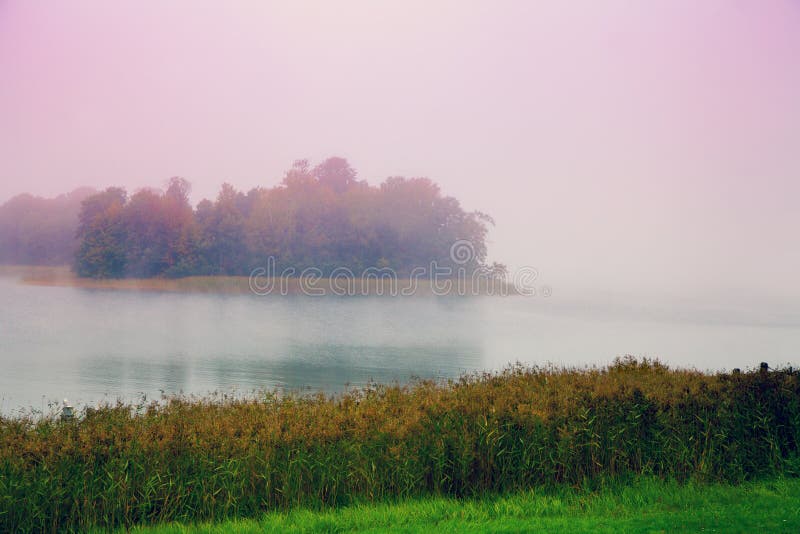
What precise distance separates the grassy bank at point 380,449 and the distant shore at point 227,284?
159ft

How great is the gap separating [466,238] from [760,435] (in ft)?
171

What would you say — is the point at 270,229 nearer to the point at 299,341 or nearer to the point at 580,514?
the point at 299,341

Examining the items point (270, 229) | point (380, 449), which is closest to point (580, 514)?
point (380, 449)

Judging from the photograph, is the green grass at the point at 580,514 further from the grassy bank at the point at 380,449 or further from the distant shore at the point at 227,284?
the distant shore at the point at 227,284

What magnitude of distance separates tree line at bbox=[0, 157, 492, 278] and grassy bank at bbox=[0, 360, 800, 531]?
48.3 metres

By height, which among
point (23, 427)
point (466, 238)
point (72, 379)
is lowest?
point (72, 379)

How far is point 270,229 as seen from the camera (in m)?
55.3

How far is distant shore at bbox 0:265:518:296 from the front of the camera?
53.8 meters

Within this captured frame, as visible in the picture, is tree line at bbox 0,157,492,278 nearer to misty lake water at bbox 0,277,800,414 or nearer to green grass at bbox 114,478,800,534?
misty lake water at bbox 0,277,800,414

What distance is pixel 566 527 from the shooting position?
4.86m

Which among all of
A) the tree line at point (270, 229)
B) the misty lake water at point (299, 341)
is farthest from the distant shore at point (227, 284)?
the misty lake water at point (299, 341)

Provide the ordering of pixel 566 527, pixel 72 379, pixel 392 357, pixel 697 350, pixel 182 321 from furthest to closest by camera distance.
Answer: pixel 182 321 < pixel 697 350 < pixel 392 357 < pixel 72 379 < pixel 566 527

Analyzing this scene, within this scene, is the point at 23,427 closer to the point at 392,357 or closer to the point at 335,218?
the point at 392,357

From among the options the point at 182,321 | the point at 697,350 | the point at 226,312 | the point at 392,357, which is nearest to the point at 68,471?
the point at 392,357
